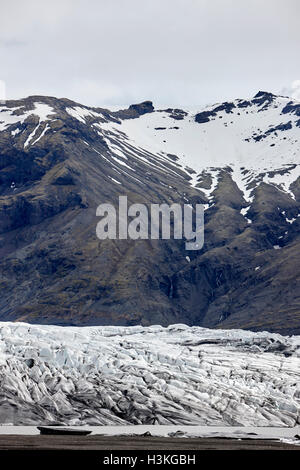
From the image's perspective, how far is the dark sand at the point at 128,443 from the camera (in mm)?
107800

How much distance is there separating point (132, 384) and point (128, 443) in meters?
55.2

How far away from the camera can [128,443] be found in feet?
375

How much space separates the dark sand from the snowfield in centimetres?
3054

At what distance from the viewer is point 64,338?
19325 centimetres

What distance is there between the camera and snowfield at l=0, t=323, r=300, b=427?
159 meters

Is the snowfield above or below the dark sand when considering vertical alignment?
below

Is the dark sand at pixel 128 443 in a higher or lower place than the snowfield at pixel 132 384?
higher

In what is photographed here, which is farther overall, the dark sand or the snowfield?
the snowfield

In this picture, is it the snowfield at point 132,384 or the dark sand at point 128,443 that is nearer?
the dark sand at point 128,443

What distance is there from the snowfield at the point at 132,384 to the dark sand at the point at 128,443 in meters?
30.5

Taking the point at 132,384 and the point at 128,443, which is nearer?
the point at 128,443

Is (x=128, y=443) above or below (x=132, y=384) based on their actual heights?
above
